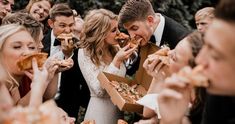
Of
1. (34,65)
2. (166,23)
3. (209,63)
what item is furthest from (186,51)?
(166,23)

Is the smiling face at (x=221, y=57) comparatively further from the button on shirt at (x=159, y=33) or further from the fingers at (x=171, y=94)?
the button on shirt at (x=159, y=33)

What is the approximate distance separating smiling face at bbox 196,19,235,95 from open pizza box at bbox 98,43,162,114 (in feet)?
7.39

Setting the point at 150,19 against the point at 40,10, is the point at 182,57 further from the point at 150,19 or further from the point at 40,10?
the point at 40,10

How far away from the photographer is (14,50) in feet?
12.7

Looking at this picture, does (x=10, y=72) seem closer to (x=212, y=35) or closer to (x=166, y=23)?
(x=166, y=23)

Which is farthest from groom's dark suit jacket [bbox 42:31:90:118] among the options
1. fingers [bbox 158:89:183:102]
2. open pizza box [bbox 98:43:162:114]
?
fingers [bbox 158:89:183:102]

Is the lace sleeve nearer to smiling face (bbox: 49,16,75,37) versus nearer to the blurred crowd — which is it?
the blurred crowd

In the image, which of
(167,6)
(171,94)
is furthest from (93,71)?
(167,6)

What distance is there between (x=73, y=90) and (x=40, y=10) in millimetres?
1859

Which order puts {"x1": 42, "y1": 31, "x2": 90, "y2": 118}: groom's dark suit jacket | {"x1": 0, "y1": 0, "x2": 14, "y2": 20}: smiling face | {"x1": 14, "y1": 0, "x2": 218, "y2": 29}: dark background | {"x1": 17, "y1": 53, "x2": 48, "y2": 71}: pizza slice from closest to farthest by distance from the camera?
{"x1": 17, "y1": 53, "x2": 48, "y2": 71}: pizza slice < {"x1": 42, "y1": 31, "x2": 90, "y2": 118}: groom's dark suit jacket < {"x1": 0, "y1": 0, "x2": 14, "y2": 20}: smiling face < {"x1": 14, "y1": 0, "x2": 218, "y2": 29}: dark background

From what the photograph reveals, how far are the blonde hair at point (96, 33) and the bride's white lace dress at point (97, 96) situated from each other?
0.23ft

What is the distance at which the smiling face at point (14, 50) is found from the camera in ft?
12.7

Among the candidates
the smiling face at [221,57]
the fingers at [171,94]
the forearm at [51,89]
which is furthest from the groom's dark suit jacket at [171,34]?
the smiling face at [221,57]

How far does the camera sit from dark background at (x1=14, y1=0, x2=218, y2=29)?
9930 mm
